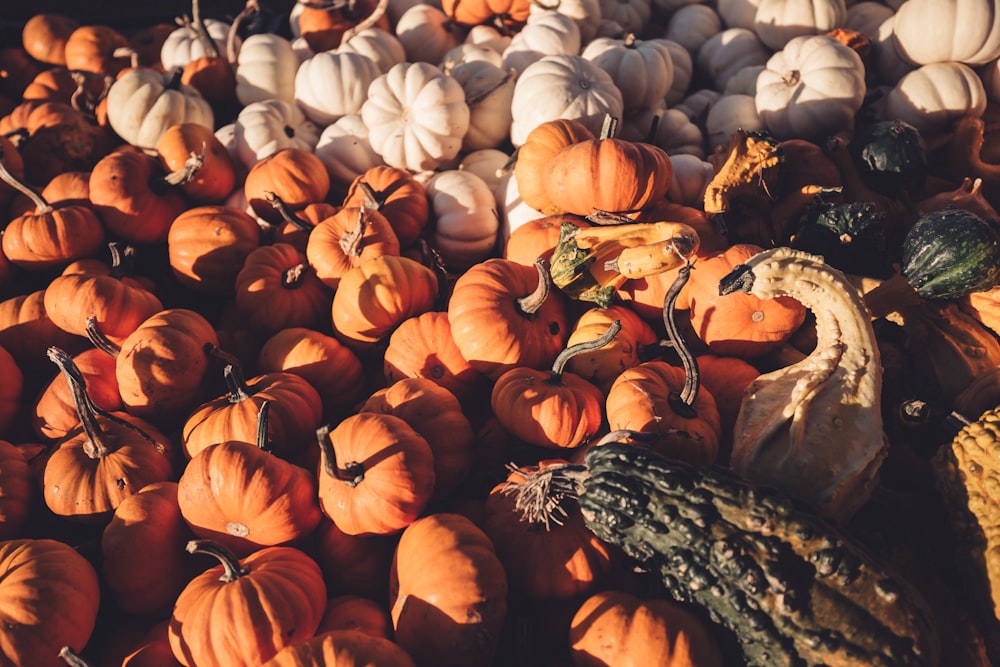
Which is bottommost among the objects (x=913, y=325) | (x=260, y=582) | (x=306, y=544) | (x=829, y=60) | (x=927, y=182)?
(x=306, y=544)

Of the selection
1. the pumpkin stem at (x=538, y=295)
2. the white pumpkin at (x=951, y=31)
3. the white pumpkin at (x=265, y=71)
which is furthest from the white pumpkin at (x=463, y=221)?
the white pumpkin at (x=951, y=31)

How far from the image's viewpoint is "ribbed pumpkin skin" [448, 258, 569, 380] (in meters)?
2.88

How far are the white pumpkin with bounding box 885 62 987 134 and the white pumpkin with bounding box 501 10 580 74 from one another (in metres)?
2.12

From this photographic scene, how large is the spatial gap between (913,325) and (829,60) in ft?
6.26

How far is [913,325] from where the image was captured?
9.71ft

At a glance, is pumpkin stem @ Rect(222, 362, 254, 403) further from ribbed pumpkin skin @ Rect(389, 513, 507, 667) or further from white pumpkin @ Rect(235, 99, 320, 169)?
white pumpkin @ Rect(235, 99, 320, 169)

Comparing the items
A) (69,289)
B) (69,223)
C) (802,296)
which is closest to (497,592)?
(802,296)

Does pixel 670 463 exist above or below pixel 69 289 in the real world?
above

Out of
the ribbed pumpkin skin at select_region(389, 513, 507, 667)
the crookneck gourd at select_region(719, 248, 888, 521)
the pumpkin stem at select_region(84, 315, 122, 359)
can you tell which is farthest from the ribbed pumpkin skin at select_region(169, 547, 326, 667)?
the crookneck gourd at select_region(719, 248, 888, 521)

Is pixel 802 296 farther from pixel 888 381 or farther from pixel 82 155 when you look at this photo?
pixel 82 155

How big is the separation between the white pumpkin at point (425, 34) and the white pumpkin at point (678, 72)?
1722mm

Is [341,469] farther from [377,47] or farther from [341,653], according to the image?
[377,47]

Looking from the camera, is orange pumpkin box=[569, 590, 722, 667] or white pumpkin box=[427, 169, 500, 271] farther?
white pumpkin box=[427, 169, 500, 271]

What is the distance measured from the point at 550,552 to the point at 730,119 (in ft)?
10.9
